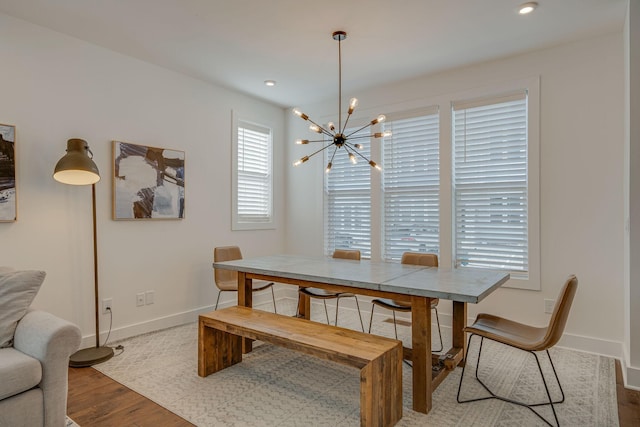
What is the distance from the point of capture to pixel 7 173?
2760 millimetres

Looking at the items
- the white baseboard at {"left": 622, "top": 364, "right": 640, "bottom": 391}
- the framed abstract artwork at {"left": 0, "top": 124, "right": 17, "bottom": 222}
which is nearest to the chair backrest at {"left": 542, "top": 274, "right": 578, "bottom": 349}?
the white baseboard at {"left": 622, "top": 364, "right": 640, "bottom": 391}

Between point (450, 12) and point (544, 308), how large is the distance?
265cm

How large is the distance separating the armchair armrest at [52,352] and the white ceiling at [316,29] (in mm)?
2180

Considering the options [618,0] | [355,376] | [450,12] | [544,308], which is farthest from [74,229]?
[618,0]

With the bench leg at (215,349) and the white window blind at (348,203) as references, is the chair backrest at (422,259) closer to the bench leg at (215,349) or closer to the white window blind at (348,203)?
the white window blind at (348,203)

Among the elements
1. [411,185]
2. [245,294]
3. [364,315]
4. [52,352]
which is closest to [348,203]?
[411,185]

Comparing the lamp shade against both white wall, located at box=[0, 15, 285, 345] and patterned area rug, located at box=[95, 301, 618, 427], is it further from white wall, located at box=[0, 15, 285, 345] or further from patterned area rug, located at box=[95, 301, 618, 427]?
patterned area rug, located at box=[95, 301, 618, 427]

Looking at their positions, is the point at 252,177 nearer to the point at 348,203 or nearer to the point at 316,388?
the point at 348,203

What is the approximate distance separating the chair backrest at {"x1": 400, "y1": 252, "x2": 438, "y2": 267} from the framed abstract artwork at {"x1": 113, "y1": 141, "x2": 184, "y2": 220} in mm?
2369

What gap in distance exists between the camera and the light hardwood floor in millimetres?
2111

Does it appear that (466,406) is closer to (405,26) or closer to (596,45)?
(405,26)

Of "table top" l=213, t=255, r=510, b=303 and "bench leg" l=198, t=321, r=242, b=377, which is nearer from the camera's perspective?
"table top" l=213, t=255, r=510, b=303

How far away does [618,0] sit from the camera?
8.50ft

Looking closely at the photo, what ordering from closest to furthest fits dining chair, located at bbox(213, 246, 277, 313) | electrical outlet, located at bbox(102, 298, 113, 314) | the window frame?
electrical outlet, located at bbox(102, 298, 113, 314), dining chair, located at bbox(213, 246, 277, 313), the window frame
